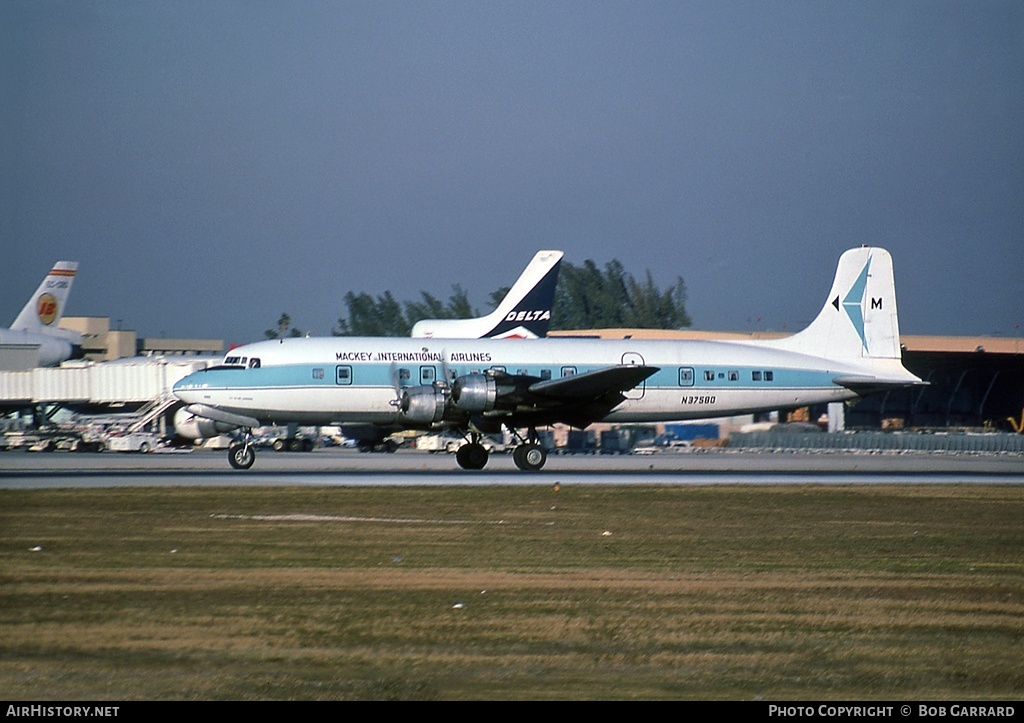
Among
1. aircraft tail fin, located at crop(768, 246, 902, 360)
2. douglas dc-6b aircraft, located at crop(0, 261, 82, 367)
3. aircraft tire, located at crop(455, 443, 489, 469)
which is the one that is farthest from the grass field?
douglas dc-6b aircraft, located at crop(0, 261, 82, 367)

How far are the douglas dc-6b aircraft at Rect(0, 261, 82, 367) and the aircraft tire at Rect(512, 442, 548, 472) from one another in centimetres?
3449

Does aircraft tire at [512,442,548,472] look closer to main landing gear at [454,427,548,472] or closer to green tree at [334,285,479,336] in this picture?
main landing gear at [454,427,548,472]

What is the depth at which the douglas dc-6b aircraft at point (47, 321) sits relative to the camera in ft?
196

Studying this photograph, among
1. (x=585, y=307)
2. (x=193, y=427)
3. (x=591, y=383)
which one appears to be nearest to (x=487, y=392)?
(x=591, y=383)

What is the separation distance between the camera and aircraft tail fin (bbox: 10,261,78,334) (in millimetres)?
60531

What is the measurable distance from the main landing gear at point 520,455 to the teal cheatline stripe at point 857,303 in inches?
463

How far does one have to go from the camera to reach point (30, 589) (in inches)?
501

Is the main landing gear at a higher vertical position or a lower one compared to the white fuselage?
lower

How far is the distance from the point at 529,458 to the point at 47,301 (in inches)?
1471

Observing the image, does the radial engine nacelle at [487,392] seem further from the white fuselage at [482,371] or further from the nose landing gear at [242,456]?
the nose landing gear at [242,456]

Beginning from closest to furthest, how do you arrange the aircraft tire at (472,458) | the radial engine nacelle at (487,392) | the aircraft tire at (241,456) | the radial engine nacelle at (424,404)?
the radial engine nacelle at (487,392)
the radial engine nacelle at (424,404)
the aircraft tire at (241,456)
the aircraft tire at (472,458)

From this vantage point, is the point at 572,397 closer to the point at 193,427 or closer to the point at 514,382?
the point at 514,382

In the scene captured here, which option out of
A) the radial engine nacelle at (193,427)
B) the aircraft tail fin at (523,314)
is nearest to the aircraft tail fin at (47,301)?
the radial engine nacelle at (193,427)

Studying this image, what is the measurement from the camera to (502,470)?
34.7 meters
